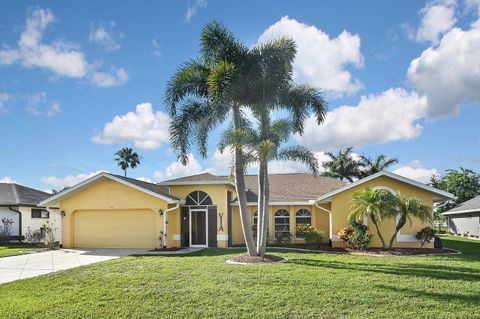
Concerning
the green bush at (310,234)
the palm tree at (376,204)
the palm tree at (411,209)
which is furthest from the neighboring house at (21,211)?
the palm tree at (411,209)

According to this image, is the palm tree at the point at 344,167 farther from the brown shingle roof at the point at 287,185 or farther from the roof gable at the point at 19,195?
the roof gable at the point at 19,195

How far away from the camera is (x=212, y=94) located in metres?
15.1

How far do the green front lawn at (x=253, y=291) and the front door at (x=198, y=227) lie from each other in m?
8.77

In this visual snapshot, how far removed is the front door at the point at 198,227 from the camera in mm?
23406

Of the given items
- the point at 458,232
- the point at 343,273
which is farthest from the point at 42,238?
the point at 458,232

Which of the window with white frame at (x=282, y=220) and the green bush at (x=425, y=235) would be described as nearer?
the green bush at (x=425, y=235)

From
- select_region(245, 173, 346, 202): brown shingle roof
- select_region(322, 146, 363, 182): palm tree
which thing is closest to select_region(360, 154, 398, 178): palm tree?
select_region(322, 146, 363, 182): palm tree

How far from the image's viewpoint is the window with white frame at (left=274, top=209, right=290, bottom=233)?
79.8ft

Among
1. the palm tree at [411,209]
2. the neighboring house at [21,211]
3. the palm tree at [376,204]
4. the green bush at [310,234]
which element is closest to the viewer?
the palm tree at [376,204]

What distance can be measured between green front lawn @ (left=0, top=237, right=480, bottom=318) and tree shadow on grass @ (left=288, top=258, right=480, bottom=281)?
28mm

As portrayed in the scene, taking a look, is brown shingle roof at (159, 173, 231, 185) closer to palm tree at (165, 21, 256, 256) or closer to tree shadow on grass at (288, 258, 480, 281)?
palm tree at (165, 21, 256, 256)

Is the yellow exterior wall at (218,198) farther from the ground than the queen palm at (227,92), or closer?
closer

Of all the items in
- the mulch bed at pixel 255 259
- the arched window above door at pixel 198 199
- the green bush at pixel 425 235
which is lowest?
the mulch bed at pixel 255 259

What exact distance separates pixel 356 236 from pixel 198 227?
871 centimetres
